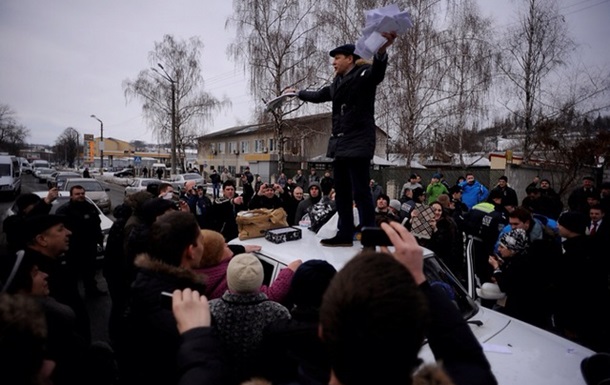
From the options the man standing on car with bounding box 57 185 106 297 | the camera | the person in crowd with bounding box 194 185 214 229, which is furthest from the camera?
the person in crowd with bounding box 194 185 214 229

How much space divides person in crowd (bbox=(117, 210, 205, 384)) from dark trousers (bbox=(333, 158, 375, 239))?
4.87 feet

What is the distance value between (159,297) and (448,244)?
450 centimetres

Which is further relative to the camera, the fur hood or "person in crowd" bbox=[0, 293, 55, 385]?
the fur hood

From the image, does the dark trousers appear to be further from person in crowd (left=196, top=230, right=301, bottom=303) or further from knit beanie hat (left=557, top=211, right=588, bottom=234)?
knit beanie hat (left=557, top=211, right=588, bottom=234)

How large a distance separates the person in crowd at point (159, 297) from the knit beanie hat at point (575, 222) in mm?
3767

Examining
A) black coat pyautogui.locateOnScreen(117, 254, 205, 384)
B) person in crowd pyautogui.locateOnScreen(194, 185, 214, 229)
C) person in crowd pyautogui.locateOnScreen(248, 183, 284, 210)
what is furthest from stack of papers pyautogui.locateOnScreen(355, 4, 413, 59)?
person in crowd pyautogui.locateOnScreen(248, 183, 284, 210)

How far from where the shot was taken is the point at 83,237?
5.75 meters

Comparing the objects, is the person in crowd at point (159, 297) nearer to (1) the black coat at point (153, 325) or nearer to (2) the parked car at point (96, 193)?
(1) the black coat at point (153, 325)

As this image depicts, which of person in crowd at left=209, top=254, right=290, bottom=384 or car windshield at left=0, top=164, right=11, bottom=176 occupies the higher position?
car windshield at left=0, top=164, right=11, bottom=176

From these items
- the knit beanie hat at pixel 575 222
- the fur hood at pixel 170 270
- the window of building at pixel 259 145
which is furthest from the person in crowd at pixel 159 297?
the window of building at pixel 259 145

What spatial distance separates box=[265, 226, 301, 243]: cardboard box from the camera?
3266mm

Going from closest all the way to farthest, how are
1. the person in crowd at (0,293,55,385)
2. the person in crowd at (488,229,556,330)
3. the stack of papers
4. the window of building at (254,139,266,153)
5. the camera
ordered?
the person in crowd at (0,293,55,385) → the camera → the stack of papers → the person in crowd at (488,229,556,330) → the window of building at (254,139,266,153)

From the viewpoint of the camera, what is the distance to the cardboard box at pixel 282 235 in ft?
10.7

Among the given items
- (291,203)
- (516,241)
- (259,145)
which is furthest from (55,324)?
(259,145)
